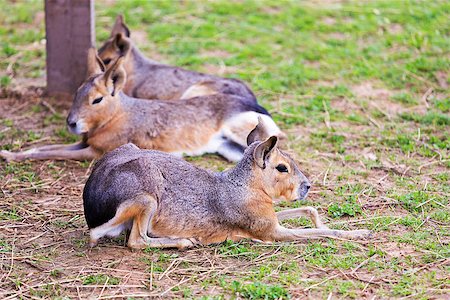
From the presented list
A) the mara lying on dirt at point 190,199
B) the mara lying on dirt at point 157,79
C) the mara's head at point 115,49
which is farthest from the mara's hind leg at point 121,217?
the mara's head at point 115,49

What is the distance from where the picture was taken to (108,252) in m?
4.47

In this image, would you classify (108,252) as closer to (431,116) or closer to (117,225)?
(117,225)

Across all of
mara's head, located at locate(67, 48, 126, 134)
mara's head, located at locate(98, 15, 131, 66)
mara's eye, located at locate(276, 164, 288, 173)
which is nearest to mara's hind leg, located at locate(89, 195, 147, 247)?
mara's eye, located at locate(276, 164, 288, 173)

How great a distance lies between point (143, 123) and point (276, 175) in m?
1.78

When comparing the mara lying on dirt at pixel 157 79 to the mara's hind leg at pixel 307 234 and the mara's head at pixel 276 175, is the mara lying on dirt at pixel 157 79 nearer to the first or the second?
the mara's head at pixel 276 175

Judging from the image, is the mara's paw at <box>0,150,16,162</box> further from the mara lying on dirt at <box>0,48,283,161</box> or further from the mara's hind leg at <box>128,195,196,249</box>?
the mara's hind leg at <box>128,195,196,249</box>

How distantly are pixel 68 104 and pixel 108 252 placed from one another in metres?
2.98

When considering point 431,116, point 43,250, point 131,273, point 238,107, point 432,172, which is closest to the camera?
point 131,273

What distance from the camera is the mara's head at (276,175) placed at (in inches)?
186

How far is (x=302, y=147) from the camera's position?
20.9ft

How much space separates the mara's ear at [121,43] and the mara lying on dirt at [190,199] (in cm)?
248

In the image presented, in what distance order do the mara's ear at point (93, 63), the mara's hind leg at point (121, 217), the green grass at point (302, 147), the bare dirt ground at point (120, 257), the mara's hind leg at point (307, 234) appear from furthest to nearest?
the mara's ear at point (93, 63) → the mara's hind leg at point (307, 234) → the mara's hind leg at point (121, 217) → the green grass at point (302, 147) → the bare dirt ground at point (120, 257)

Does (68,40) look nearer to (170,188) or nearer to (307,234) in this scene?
(170,188)

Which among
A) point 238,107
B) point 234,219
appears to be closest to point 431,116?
point 238,107
